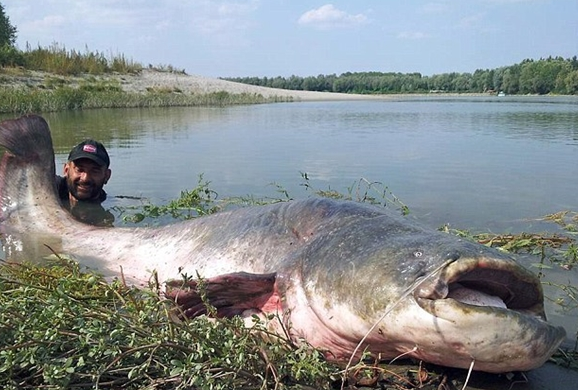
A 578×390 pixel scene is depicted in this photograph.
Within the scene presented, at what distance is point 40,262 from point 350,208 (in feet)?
8.64

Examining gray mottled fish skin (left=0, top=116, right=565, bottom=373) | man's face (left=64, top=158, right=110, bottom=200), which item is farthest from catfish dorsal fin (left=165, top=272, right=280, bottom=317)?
man's face (left=64, top=158, right=110, bottom=200)

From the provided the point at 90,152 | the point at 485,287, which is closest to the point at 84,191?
the point at 90,152

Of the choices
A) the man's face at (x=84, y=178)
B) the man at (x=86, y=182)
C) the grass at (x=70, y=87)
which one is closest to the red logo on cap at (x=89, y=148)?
the man at (x=86, y=182)

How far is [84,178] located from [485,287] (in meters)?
5.08

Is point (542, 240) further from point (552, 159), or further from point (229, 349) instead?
point (552, 159)

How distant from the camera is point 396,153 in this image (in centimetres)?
1066

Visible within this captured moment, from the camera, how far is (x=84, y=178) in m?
6.07

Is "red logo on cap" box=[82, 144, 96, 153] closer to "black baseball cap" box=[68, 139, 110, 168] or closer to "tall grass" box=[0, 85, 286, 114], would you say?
"black baseball cap" box=[68, 139, 110, 168]

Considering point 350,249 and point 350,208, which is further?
point 350,208

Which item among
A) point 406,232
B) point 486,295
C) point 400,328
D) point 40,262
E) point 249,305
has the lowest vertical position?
point 40,262

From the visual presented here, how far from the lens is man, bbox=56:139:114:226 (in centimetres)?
578

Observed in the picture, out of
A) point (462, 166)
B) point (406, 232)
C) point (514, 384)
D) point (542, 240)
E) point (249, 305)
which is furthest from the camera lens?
point (462, 166)

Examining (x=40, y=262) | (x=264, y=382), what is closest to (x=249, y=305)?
(x=264, y=382)

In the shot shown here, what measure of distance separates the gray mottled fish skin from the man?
2233mm
